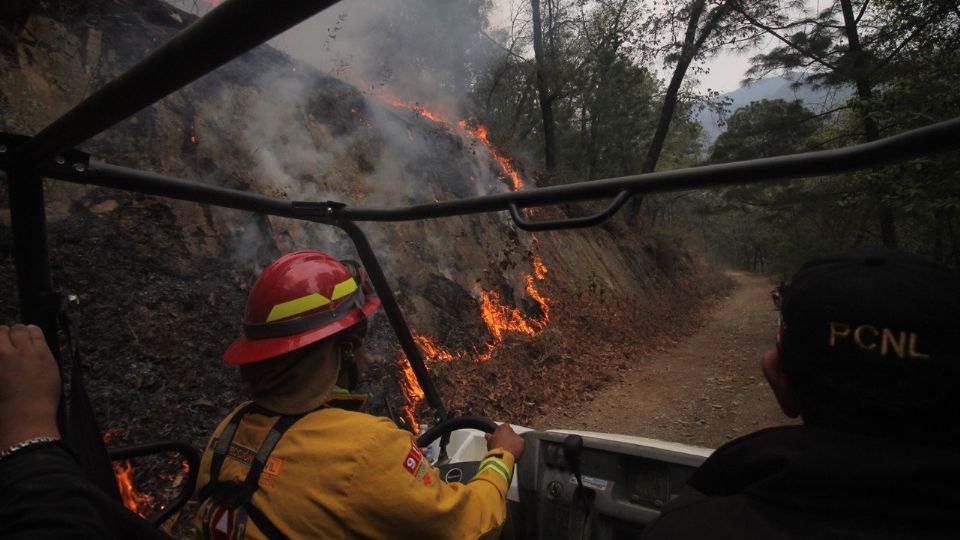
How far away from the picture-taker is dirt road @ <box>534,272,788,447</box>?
7.64 metres

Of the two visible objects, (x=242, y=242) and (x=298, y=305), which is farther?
(x=242, y=242)

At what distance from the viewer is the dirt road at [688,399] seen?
764cm

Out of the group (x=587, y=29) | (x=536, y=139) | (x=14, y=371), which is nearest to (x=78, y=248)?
(x=14, y=371)

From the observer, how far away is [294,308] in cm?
186

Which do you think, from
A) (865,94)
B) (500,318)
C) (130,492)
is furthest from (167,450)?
(865,94)

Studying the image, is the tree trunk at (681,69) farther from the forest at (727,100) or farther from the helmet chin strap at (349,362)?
the helmet chin strap at (349,362)

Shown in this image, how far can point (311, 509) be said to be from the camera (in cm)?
150

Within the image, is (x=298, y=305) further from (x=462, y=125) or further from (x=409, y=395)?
(x=462, y=125)

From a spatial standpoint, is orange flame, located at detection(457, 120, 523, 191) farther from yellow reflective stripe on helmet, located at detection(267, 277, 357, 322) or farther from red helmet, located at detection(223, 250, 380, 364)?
yellow reflective stripe on helmet, located at detection(267, 277, 357, 322)

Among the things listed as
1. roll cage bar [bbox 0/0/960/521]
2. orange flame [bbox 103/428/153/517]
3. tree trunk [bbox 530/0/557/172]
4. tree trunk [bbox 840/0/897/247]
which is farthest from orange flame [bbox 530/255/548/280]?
roll cage bar [bbox 0/0/960/521]

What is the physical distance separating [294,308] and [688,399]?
8.73 metres

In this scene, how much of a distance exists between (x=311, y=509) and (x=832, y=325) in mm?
1485

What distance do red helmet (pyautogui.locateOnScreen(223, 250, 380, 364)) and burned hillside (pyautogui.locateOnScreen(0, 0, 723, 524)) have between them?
0.73 m

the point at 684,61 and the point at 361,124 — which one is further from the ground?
the point at 684,61
